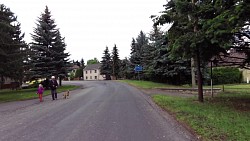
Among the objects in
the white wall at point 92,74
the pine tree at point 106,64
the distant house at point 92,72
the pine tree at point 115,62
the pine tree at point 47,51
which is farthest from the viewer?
the distant house at point 92,72

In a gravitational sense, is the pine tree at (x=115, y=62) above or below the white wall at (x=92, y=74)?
above

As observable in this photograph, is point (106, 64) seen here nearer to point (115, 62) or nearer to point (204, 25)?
point (115, 62)

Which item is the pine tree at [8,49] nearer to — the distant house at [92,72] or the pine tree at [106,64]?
the pine tree at [106,64]

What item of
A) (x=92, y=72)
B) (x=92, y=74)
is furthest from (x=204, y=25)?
(x=92, y=72)

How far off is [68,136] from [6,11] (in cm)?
2658

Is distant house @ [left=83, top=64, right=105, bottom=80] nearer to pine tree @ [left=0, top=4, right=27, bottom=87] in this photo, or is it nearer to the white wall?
the white wall

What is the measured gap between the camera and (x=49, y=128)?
8164 millimetres

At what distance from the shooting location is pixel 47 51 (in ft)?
120

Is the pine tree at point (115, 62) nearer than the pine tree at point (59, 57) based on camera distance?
No

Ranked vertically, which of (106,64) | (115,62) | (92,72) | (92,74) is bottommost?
(92,74)

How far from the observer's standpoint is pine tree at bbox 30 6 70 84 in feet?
119

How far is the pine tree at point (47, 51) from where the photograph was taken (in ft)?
119

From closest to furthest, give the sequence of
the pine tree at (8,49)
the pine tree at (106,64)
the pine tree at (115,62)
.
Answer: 1. the pine tree at (8,49)
2. the pine tree at (106,64)
3. the pine tree at (115,62)

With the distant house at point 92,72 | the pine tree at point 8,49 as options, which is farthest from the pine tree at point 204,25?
the distant house at point 92,72
